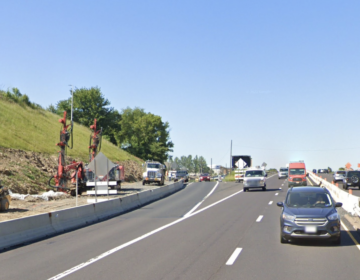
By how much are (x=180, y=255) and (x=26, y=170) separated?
30695mm

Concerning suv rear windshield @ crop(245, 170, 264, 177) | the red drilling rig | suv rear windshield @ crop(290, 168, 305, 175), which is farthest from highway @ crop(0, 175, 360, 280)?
suv rear windshield @ crop(290, 168, 305, 175)

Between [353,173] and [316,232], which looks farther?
[353,173]

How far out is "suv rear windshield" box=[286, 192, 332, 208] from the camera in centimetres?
1356

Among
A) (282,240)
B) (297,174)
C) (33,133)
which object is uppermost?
(33,133)

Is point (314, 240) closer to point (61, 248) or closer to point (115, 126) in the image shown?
point (61, 248)

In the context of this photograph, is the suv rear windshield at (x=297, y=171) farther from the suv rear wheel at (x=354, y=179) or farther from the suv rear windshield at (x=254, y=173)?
the suv rear windshield at (x=254, y=173)

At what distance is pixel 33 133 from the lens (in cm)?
5519

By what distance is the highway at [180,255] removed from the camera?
9344 millimetres

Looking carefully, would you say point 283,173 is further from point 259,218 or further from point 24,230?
point 24,230

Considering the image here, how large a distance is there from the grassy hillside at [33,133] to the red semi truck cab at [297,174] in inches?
979

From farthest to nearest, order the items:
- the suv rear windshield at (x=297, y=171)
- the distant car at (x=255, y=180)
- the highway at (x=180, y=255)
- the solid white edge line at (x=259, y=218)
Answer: the suv rear windshield at (x=297, y=171), the distant car at (x=255, y=180), the solid white edge line at (x=259, y=218), the highway at (x=180, y=255)

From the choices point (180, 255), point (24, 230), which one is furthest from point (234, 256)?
point (24, 230)

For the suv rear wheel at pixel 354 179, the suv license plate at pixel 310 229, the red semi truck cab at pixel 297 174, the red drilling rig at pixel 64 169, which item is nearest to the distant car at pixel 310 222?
the suv license plate at pixel 310 229

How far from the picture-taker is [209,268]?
9789mm
